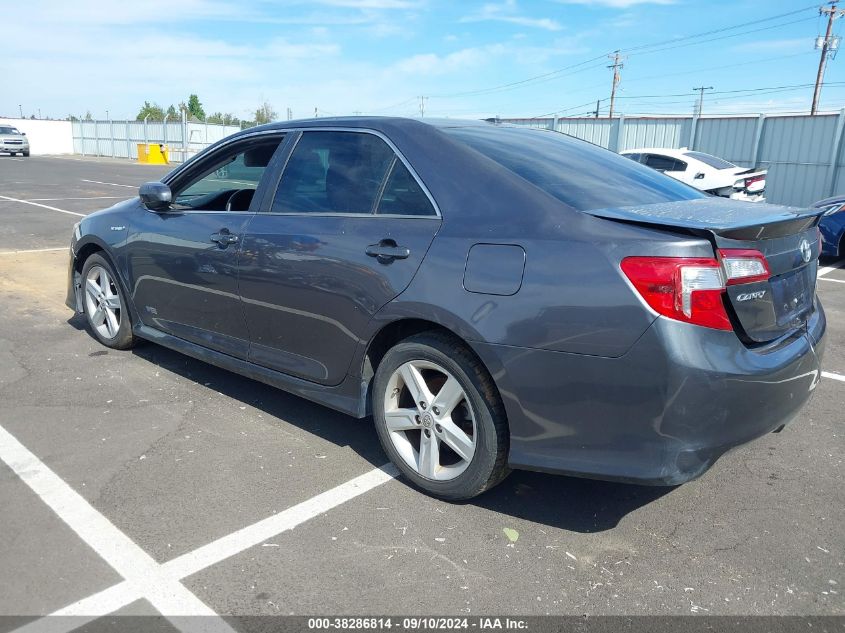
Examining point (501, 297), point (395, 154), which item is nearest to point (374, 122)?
point (395, 154)

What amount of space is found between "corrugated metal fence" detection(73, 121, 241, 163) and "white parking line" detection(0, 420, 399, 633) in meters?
37.8

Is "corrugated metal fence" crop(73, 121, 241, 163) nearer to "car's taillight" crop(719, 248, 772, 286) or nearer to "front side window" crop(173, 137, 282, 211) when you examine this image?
"front side window" crop(173, 137, 282, 211)

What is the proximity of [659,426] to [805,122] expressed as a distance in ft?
61.7

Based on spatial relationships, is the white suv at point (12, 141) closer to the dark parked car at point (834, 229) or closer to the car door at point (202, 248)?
the car door at point (202, 248)

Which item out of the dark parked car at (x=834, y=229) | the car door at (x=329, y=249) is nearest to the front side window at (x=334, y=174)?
the car door at (x=329, y=249)

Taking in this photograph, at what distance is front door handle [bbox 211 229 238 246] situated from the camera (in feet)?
13.0

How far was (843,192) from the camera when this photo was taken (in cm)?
1730

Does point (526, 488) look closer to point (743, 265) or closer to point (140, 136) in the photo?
point (743, 265)

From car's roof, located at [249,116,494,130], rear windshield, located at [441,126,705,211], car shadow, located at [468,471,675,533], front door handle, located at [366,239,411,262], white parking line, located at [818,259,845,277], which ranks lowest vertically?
car shadow, located at [468,471,675,533]

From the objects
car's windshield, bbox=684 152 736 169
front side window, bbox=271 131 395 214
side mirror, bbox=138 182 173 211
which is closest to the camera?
front side window, bbox=271 131 395 214

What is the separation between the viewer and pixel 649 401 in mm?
2535

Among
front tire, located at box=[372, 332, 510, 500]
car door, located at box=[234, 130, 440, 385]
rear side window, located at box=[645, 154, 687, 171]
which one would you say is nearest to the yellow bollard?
rear side window, located at box=[645, 154, 687, 171]

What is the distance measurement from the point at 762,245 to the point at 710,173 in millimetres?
12239

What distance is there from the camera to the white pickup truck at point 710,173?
44.9ft
